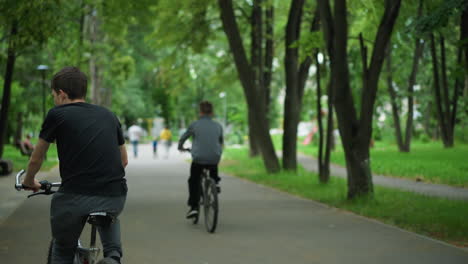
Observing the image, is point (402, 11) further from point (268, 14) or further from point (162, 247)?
point (268, 14)

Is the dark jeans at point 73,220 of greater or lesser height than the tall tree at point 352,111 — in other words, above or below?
below

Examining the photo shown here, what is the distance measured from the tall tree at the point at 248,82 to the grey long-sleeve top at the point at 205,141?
895cm

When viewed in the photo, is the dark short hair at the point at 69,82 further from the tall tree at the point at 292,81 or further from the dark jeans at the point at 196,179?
the tall tree at the point at 292,81

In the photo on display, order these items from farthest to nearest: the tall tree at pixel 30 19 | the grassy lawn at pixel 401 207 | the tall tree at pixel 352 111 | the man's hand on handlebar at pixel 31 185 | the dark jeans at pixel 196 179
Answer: the tall tree at pixel 30 19 → the tall tree at pixel 352 111 → the dark jeans at pixel 196 179 → the grassy lawn at pixel 401 207 → the man's hand on handlebar at pixel 31 185

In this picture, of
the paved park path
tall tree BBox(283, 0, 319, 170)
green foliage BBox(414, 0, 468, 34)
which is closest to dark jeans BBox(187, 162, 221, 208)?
the paved park path

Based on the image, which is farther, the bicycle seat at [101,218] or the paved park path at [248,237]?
the paved park path at [248,237]

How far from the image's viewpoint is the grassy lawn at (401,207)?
31.2 ft

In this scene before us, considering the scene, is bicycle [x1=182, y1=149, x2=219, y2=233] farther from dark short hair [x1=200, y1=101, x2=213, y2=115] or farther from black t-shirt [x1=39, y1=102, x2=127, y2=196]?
black t-shirt [x1=39, y1=102, x2=127, y2=196]

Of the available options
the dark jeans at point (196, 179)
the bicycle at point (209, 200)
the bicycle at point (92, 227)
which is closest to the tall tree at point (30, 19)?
the dark jeans at point (196, 179)

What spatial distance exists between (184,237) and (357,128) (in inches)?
195

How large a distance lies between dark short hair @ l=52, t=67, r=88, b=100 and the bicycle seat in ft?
2.24

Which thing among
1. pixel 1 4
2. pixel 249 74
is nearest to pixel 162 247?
pixel 1 4

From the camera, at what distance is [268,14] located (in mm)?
25203

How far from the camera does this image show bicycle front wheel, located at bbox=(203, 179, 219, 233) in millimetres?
9281
